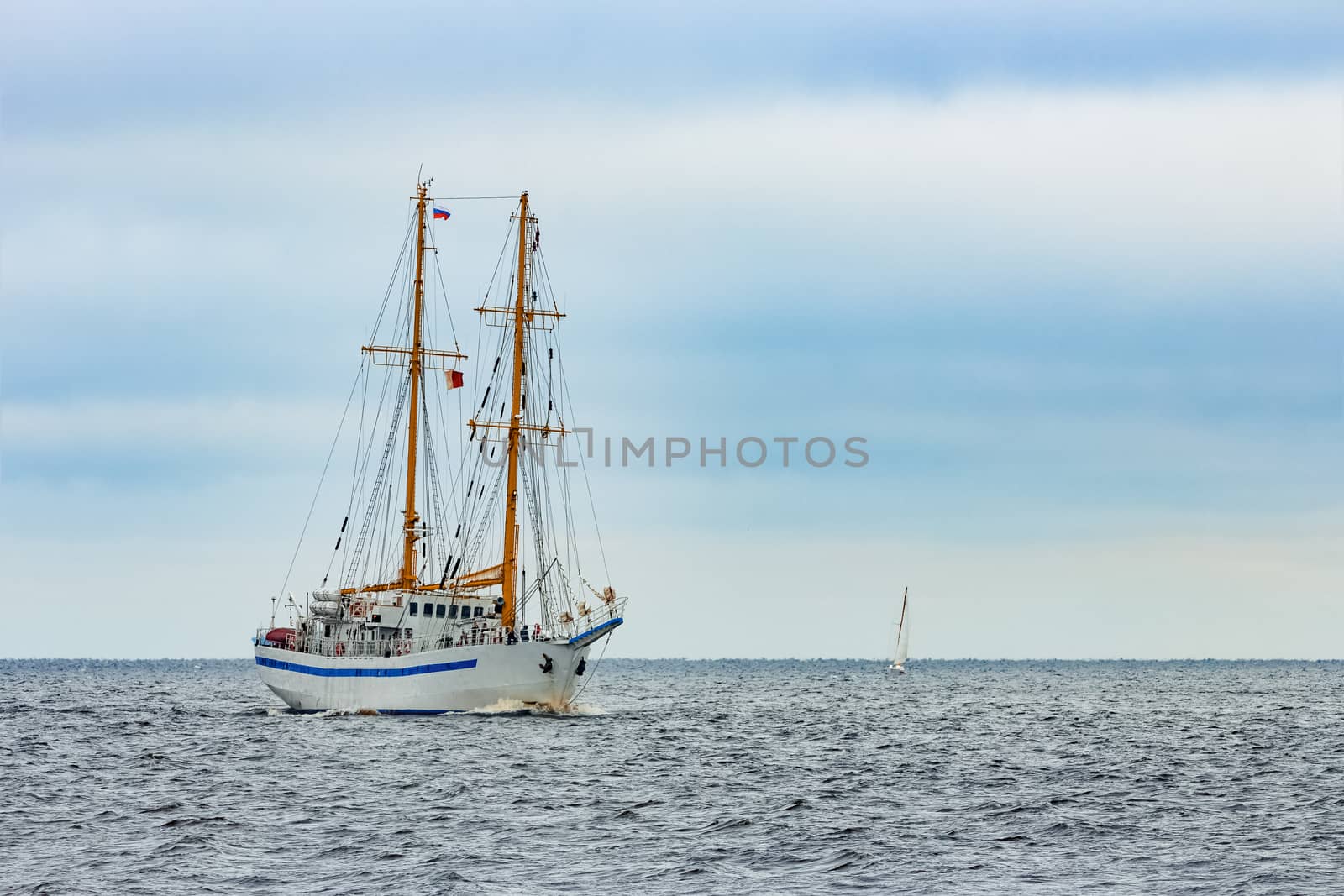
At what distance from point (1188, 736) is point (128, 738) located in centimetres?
5412

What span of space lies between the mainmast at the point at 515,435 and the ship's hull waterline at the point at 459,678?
5432mm

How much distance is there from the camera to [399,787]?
5112cm

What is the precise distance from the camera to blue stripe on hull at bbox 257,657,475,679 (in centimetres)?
7744

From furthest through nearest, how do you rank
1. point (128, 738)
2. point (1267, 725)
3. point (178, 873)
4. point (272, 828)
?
point (1267, 725) → point (128, 738) → point (272, 828) → point (178, 873)

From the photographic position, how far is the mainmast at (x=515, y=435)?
A: 84.1m

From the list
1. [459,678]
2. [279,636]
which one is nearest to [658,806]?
[459,678]

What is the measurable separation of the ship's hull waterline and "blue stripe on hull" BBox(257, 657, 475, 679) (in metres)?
0.04

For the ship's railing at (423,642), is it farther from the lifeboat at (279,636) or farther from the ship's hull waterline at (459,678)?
the lifeboat at (279,636)

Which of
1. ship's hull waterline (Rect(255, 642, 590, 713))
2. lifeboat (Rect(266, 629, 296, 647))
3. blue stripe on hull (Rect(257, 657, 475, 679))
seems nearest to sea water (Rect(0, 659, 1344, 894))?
ship's hull waterline (Rect(255, 642, 590, 713))

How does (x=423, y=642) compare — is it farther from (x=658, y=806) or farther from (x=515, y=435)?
(x=658, y=806)

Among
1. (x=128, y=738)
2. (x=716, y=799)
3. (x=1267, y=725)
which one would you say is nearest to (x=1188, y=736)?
(x=1267, y=725)

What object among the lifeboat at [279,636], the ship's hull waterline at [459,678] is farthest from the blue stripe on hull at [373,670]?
the lifeboat at [279,636]

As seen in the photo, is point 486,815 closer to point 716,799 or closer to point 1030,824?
point 716,799

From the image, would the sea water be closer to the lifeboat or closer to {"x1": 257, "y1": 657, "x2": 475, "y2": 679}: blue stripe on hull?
{"x1": 257, "y1": 657, "x2": 475, "y2": 679}: blue stripe on hull
